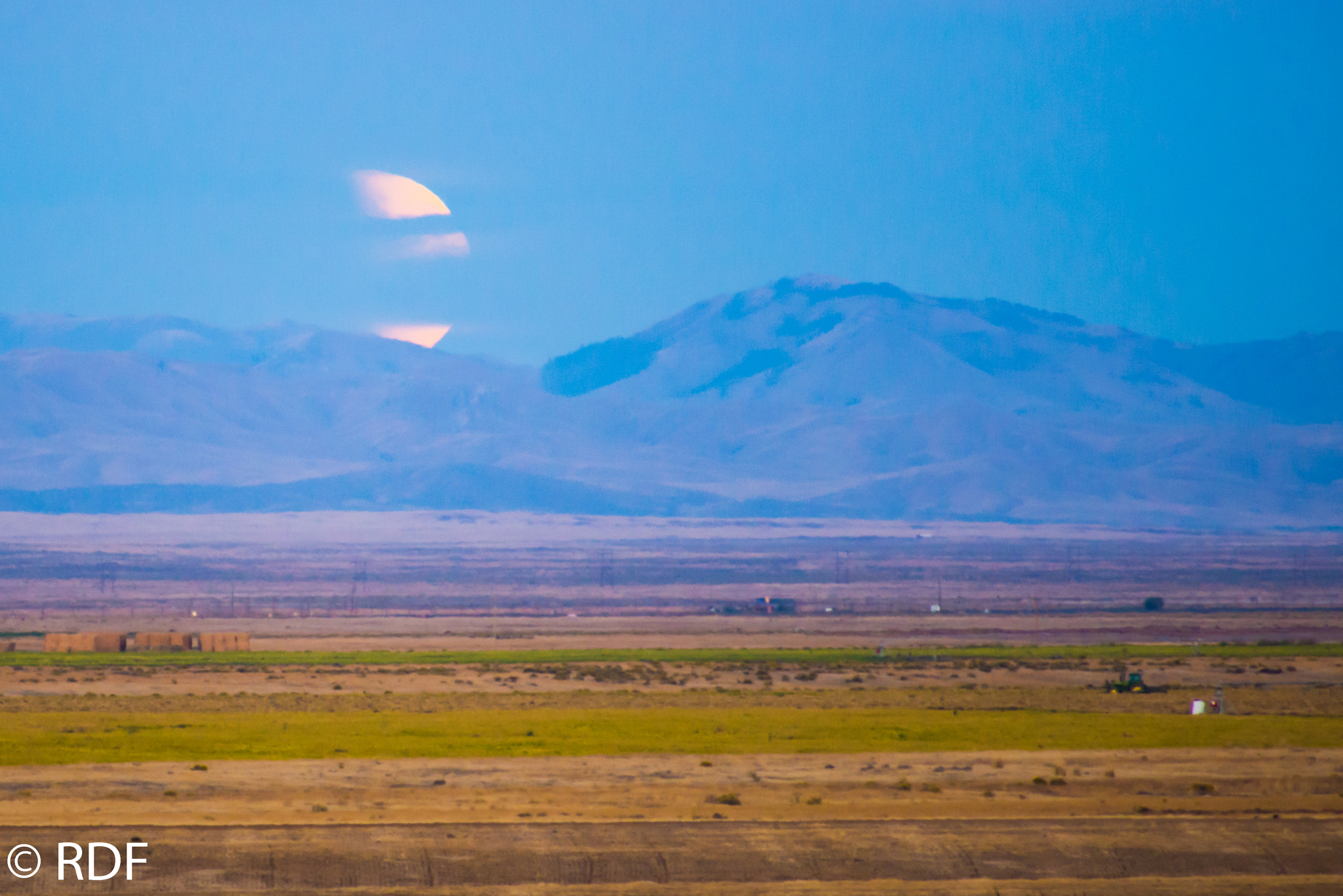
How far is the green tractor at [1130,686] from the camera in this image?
4469cm

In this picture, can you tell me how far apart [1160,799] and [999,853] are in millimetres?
5181

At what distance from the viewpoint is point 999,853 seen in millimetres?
18078

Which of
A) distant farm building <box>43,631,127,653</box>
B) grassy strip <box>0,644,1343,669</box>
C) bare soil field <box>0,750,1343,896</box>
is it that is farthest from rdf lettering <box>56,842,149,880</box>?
distant farm building <box>43,631,127,653</box>

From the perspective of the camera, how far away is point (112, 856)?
1719cm

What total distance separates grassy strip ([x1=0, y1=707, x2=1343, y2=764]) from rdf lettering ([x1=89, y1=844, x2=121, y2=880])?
28.2 feet

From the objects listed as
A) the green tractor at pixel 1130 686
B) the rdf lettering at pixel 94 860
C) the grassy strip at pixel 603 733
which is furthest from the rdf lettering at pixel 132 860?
the green tractor at pixel 1130 686

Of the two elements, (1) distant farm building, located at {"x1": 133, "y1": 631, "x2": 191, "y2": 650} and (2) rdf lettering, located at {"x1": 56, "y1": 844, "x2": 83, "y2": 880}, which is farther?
(1) distant farm building, located at {"x1": 133, "y1": 631, "x2": 191, "y2": 650}

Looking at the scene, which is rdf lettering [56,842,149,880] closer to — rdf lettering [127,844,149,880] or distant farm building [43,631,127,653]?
rdf lettering [127,844,149,880]

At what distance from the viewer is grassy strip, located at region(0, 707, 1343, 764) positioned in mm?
27422

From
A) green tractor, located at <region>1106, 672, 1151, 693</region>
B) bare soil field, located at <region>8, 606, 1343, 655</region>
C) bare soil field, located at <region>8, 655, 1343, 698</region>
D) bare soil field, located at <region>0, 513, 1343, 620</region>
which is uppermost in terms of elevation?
bare soil field, located at <region>0, 513, 1343, 620</region>

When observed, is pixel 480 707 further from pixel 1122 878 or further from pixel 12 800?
pixel 1122 878

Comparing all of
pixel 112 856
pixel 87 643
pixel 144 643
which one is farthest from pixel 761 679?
pixel 112 856

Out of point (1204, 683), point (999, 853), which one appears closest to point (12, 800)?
point (999, 853)

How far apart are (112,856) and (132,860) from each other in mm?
293
